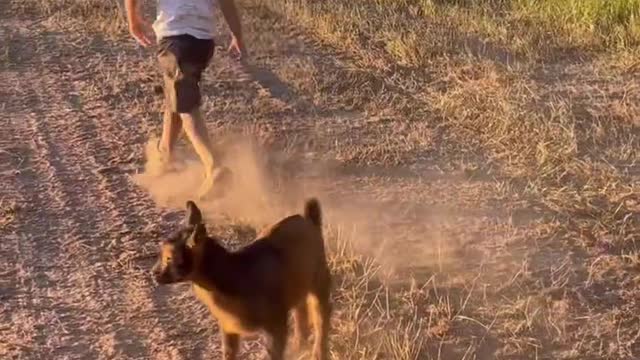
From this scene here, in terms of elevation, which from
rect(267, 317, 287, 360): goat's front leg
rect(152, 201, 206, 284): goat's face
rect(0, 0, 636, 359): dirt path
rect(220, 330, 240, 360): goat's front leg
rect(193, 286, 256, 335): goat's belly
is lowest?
rect(0, 0, 636, 359): dirt path

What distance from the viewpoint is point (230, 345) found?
14.1ft

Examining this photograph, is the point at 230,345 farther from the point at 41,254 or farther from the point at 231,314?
the point at 41,254

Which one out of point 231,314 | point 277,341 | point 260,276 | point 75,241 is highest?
point 260,276

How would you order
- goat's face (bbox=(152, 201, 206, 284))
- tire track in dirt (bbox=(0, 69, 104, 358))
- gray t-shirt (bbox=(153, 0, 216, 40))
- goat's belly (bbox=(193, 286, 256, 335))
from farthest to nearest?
gray t-shirt (bbox=(153, 0, 216, 40))
tire track in dirt (bbox=(0, 69, 104, 358))
goat's belly (bbox=(193, 286, 256, 335))
goat's face (bbox=(152, 201, 206, 284))

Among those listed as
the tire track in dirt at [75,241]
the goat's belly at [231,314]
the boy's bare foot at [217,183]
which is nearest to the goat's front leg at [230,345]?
the goat's belly at [231,314]

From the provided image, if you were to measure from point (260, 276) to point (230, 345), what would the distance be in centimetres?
39

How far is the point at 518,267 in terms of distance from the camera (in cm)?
539

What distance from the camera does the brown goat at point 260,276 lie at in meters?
3.85

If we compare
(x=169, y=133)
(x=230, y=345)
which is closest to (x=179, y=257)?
(x=230, y=345)

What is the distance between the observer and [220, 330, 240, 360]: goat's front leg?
426cm

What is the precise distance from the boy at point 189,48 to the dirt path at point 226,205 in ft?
0.97

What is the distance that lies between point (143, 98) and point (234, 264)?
4464 mm

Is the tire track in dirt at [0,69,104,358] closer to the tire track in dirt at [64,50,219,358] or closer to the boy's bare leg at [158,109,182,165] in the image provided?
the tire track in dirt at [64,50,219,358]

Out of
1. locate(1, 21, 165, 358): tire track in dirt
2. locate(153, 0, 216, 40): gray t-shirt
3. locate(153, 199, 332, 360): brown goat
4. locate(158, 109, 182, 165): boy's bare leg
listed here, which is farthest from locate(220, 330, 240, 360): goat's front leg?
locate(158, 109, 182, 165): boy's bare leg
